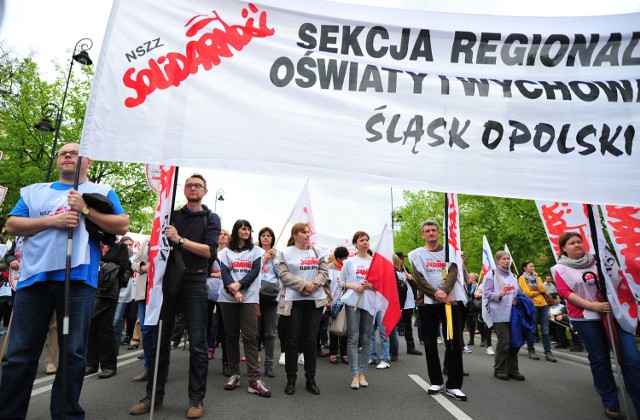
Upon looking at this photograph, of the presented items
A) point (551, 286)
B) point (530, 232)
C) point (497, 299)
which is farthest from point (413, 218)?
point (497, 299)

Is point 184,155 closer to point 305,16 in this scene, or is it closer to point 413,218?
point 305,16

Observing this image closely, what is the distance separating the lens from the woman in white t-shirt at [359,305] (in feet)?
19.1

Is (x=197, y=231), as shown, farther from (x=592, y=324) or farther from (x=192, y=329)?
(x=592, y=324)

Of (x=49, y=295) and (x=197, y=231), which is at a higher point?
(x=197, y=231)

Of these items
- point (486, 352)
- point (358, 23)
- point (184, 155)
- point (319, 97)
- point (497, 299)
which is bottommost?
point (486, 352)

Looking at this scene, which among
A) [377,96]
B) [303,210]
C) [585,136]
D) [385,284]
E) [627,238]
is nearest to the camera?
[585,136]

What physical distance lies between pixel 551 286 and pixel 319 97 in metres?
13.4

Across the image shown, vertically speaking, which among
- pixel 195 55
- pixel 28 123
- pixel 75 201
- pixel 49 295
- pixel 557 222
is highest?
pixel 28 123

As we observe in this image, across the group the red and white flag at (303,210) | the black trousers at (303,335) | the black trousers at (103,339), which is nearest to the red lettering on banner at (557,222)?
the black trousers at (303,335)

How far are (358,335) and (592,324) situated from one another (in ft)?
9.64

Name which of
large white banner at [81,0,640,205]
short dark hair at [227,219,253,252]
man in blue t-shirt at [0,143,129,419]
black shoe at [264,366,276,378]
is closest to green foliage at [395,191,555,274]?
black shoe at [264,366,276,378]

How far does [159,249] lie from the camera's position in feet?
11.9

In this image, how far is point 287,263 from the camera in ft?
18.3

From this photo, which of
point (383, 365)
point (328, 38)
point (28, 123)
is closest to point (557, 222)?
point (383, 365)
